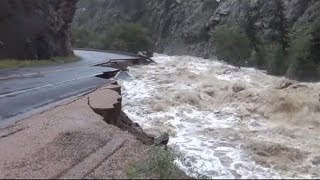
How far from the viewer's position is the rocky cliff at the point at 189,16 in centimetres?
6362

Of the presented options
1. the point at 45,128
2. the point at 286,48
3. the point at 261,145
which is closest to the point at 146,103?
the point at 261,145

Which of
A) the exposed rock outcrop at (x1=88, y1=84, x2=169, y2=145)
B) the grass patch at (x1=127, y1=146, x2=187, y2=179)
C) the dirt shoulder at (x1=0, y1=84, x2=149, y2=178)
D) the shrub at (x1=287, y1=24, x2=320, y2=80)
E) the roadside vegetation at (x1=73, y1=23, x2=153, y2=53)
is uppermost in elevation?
the grass patch at (x1=127, y1=146, x2=187, y2=179)

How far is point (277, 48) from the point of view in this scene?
4981 cm

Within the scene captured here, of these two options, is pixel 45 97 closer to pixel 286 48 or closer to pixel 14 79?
pixel 14 79

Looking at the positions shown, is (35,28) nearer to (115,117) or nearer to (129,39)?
(115,117)

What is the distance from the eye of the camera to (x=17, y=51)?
41188mm

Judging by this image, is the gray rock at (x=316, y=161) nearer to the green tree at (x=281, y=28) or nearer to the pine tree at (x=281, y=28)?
the pine tree at (x=281, y=28)

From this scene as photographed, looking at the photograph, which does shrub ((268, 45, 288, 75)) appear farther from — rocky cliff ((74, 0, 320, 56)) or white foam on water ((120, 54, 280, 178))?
white foam on water ((120, 54, 280, 178))

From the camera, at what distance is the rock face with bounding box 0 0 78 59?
39.5 metres

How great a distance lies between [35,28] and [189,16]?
6638 cm

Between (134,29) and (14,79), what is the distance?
198 ft

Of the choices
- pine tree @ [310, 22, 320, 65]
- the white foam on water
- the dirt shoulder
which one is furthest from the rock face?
the dirt shoulder

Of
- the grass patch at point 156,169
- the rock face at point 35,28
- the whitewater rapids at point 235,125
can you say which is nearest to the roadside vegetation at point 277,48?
the whitewater rapids at point 235,125

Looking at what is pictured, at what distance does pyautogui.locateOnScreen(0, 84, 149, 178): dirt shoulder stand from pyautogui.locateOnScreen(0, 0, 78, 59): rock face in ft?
90.2
